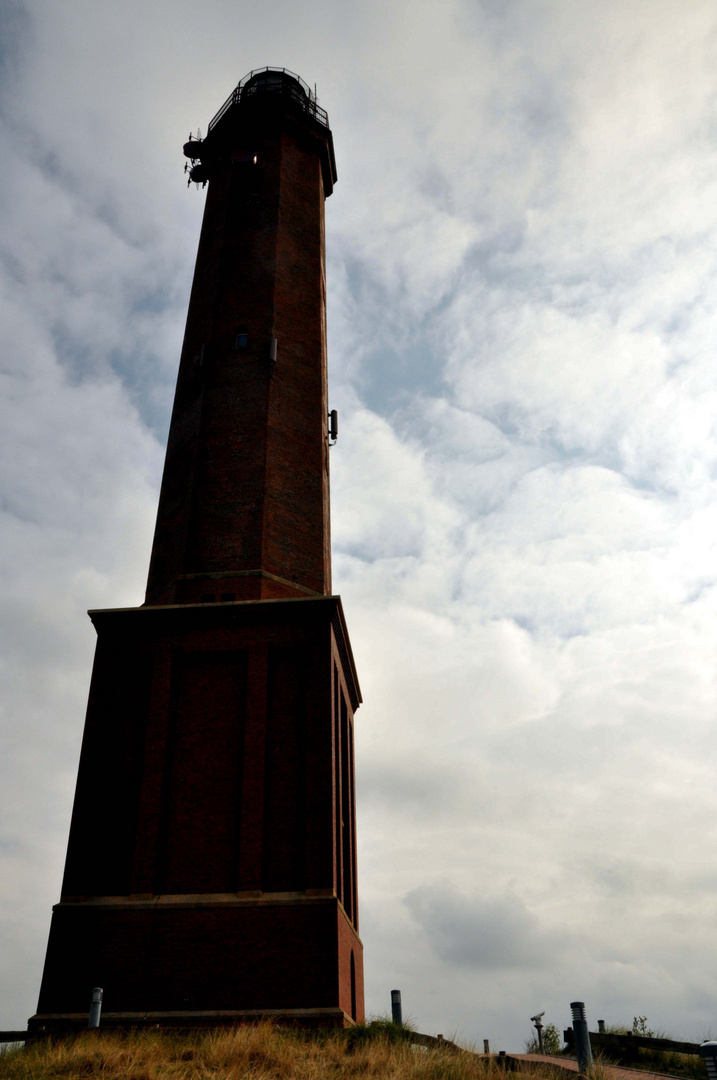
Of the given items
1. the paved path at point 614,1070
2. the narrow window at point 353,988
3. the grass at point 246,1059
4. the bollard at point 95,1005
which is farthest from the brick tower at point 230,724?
the paved path at point 614,1070

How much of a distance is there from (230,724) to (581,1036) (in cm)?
867

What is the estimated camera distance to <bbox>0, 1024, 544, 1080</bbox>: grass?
11531 mm

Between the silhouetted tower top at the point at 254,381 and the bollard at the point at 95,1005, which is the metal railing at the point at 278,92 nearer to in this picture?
the silhouetted tower top at the point at 254,381

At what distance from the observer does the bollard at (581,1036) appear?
12.9m

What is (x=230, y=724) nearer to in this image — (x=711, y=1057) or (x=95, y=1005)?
(x=95, y=1005)

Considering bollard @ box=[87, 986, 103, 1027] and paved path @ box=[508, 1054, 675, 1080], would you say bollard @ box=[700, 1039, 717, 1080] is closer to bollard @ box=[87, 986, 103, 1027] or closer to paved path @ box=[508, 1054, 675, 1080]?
paved path @ box=[508, 1054, 675, 1080]

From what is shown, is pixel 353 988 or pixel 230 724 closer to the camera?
pixel 353 988

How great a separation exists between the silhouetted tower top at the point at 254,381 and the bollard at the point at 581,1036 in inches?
404

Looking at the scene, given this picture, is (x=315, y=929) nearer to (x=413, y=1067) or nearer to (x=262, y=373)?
(x=413, y=1067)

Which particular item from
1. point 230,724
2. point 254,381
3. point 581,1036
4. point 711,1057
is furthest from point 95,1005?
point 254,381

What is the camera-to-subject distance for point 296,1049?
42.1 feet

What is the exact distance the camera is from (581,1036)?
13.3 metres

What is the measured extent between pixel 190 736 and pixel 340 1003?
5810 mm

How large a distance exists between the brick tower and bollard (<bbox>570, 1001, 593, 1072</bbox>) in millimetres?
4102
